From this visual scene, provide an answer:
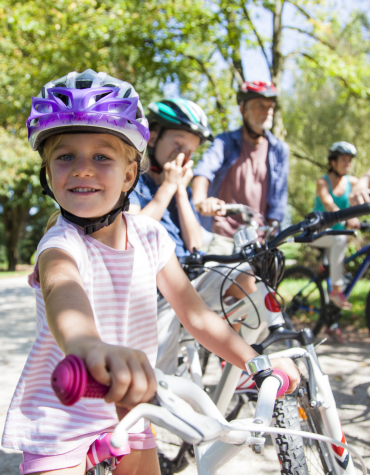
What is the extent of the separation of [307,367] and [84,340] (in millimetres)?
1072

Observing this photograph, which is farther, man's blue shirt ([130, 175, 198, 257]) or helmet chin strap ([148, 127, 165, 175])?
helmet chin strap ([148, 127, 165, 175])

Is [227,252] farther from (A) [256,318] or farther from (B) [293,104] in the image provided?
(B) [293,104]

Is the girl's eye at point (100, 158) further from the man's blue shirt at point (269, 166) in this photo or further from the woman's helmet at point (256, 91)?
the woman's helmet at point (256, 91)

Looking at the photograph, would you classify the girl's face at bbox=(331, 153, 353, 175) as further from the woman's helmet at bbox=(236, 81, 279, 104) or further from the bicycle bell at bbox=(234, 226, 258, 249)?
the bicycle bell at bbox=(234, 226, 258, 249)

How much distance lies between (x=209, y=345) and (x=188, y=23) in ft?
26.3

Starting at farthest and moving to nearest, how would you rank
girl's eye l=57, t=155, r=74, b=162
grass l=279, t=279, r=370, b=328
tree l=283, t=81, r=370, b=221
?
tree l=283, t=81, r=370, b=221 < grass l=279, t=279, r=370, b=328 < girl's eye l=57, t=155, r=74, b=162

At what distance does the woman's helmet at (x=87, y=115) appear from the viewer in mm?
1548

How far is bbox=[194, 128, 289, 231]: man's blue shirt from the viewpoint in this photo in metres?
3.45

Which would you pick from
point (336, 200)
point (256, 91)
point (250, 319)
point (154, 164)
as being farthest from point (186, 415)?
point (336, 200)

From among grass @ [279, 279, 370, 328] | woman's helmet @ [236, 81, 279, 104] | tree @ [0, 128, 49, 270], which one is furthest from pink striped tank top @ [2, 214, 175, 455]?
tree @ [0, 128, 49, 270]

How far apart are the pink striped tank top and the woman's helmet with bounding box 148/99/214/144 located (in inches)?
49.6

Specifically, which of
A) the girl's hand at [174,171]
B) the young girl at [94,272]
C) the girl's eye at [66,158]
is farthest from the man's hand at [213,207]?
the girl's eye at [66,158]

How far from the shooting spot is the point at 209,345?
156 cm

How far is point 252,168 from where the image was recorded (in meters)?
3.51
